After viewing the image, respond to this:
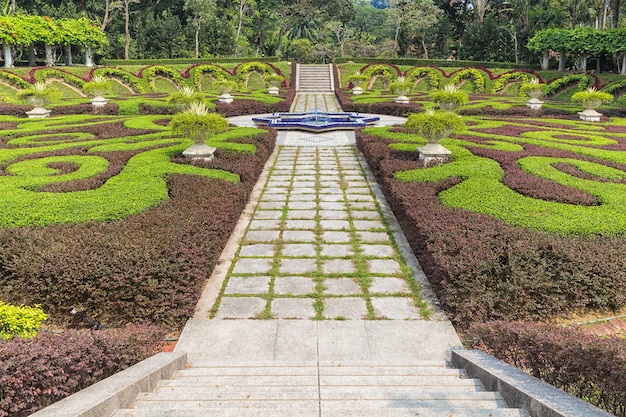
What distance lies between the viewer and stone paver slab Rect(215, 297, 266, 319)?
4.94m

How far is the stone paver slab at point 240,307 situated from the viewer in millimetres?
4941

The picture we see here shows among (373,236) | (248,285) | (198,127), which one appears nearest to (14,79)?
(198,127)

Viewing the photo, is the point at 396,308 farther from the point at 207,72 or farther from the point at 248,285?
the point at 207,72

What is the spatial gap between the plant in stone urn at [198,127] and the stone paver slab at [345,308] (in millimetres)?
5435

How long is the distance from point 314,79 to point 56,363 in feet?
99.6

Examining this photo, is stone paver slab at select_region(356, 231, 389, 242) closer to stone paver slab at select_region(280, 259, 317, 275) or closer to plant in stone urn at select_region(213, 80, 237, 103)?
stone paver slab at select_region(280, 259, 317, 275)

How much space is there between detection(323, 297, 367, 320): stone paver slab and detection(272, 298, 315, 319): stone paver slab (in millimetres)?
179

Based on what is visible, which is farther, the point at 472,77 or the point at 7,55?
the point at 472,77

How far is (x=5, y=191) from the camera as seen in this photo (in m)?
7.07

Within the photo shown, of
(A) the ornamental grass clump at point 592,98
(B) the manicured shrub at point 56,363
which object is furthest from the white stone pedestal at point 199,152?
(A) the ornamental grass clump at point 592,98

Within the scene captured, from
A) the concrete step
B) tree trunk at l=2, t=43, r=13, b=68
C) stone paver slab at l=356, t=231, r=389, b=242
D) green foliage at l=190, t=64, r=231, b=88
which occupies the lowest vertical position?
stone paver slab at l=356, t=231, r=389, b=242

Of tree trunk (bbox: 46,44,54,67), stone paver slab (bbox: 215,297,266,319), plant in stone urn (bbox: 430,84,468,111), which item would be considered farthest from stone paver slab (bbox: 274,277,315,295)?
tree trunk (bbox: 46,44,54,67)

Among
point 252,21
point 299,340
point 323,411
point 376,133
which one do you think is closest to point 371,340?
point 299,340

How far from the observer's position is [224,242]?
6465 mm
